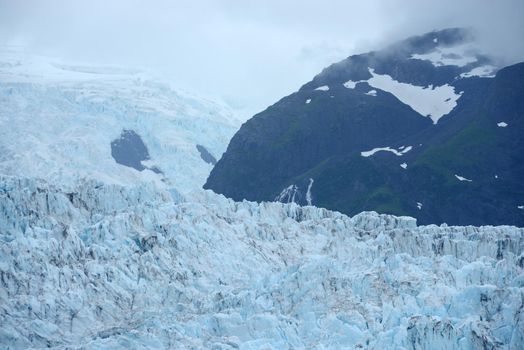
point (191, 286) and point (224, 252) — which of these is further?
point (224, 252)

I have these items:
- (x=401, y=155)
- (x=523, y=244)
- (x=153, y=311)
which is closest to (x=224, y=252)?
(x=153, y=311)

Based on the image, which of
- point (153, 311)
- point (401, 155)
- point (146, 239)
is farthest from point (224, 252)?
point (401, 155)

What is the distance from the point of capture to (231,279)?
113 m

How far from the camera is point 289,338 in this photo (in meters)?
94.4

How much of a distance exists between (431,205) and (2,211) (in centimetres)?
8320

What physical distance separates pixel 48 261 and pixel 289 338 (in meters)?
23.4

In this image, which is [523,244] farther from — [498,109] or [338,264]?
[498,109]

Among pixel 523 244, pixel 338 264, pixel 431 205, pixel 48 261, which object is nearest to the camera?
pixel 48 261

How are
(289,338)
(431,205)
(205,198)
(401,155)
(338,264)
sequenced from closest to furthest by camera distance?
(289,338), (338,264), (205,198), (431,205), (401,155)

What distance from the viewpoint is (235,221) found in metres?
126

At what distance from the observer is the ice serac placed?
92.4m

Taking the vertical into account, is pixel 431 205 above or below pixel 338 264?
below

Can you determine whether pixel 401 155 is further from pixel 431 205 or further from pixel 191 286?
pixel 191 286

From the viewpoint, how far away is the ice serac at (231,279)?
92375 mm
